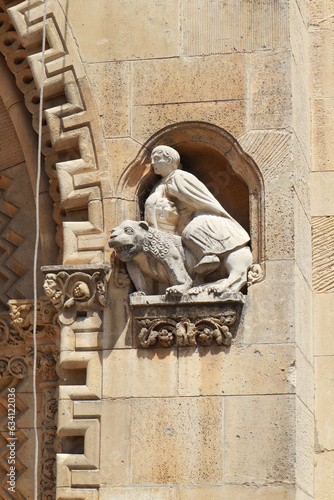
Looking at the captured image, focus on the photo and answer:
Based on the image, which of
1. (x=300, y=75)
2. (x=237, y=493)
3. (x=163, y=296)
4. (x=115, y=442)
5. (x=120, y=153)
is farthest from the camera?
(x=300, y=75)

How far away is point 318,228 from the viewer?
335 inches

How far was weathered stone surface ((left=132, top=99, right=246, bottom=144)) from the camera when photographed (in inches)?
320

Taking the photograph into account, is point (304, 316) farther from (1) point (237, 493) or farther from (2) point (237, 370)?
(1) point (237, 493)

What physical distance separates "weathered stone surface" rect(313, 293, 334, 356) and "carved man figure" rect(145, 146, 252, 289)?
0.85m

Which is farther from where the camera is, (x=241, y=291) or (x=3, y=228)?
(x=3, y=228)

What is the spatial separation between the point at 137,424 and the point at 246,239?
5.02ft

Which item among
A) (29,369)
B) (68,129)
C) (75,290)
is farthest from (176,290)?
(29,369)

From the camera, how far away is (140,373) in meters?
7.74

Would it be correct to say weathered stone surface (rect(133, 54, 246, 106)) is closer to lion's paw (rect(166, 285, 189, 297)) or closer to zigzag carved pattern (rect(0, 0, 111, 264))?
zigzag carved pattern (rect(0, 0, 111, 264))

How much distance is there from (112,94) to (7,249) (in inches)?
70.4

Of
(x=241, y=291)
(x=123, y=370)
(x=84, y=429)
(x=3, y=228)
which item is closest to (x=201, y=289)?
(x=241, y=291)

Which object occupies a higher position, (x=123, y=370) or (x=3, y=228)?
(x=3, y=228)

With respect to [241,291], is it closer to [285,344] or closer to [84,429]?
[285,344]

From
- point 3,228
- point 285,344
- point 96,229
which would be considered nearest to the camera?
point 285,344
